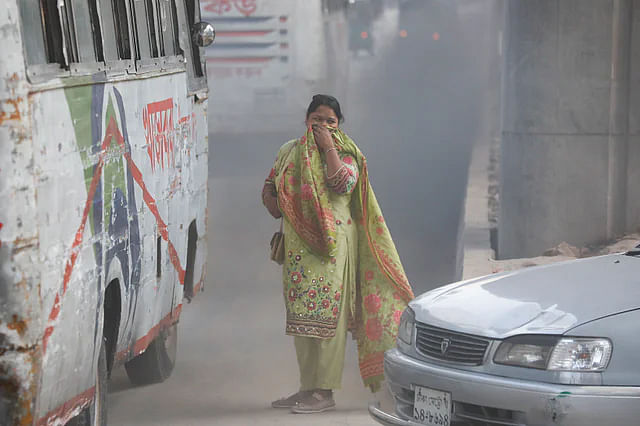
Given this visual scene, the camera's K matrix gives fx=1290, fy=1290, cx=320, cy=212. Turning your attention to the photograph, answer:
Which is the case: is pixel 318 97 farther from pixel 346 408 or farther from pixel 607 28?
pixel 607 28

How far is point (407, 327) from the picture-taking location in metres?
5.43

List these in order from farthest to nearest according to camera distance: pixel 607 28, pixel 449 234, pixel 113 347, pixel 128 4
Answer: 1. pixel 449 234
2. pixel 607 28
3. pixel 128 4
4. pixel 113 347

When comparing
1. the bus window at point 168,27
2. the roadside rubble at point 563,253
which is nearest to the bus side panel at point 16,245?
the bus window at point 168,27

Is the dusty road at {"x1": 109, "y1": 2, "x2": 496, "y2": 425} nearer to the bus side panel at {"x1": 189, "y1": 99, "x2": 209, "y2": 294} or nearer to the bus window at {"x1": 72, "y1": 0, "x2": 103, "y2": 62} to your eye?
the bus side panel at {"x1": 189, "y1": 99, "x2": 209, "y2": 294}

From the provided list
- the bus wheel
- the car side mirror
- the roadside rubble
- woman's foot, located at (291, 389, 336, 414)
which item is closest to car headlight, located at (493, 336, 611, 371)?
woman's foot, located at (291, 389, 336, 414)

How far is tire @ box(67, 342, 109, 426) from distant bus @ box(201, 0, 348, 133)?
29.1 metres

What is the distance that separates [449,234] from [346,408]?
904 centimetres

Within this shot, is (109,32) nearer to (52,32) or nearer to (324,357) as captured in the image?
(52,32)

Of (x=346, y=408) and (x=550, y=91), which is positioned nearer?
(x=346, y=408)

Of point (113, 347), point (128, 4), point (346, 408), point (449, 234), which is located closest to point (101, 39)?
point (128, 4)

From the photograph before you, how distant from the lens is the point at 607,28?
1074cm

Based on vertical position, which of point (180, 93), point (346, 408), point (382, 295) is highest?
point (180, 93)

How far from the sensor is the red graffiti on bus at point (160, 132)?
263 inches

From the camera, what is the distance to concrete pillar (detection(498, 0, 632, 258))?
35.4 ft
